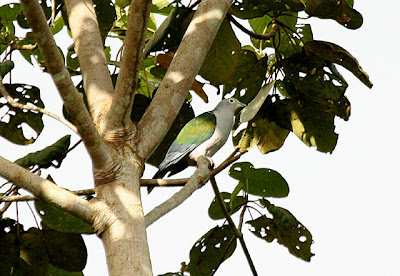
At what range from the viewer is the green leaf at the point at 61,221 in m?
2.30

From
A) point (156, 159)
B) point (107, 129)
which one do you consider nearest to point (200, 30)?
point (107, 129)

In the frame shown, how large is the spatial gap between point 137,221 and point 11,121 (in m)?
1.45

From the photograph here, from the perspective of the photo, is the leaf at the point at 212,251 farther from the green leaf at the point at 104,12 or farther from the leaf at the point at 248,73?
the green leaf at the point at 104,12

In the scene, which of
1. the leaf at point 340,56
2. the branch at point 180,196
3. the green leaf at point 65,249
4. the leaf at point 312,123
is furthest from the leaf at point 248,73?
the green leaf at point 65,249

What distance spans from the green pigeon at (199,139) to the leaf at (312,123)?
3.35 feet

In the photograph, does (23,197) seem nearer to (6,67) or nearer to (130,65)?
(130,65)

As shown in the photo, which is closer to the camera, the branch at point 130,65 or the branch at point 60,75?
the branch at point 60,75

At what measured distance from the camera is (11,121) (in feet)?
9.92

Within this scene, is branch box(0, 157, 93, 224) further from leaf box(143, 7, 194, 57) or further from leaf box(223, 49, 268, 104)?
leaf box(223, 49, 268, 104)

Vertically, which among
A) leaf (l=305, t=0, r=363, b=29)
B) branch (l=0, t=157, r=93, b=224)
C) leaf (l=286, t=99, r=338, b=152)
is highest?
leaf (l=305, t=0, r=363, b=29)

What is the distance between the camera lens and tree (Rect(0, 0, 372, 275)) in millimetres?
1782

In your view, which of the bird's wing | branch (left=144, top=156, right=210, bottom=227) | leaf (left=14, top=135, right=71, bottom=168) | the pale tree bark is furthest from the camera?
the bird's wing

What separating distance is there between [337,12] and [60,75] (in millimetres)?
1360

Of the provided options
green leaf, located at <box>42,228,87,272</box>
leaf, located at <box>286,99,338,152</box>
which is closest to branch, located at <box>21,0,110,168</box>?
green leaf, located at <box>42,228,87,272</box>
